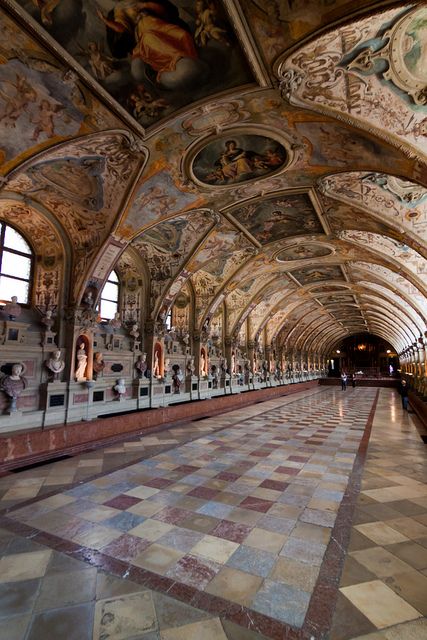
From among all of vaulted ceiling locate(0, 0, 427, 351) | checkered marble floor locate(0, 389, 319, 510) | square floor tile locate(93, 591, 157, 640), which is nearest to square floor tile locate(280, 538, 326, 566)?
square floor tile locate(93, 591, 157, 640)

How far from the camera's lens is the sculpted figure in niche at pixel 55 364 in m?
9.12

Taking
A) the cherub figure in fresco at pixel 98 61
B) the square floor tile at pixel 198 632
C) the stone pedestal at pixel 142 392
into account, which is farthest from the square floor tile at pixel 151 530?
the stone pedestal at pixel 142 392

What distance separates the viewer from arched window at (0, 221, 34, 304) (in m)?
9.27

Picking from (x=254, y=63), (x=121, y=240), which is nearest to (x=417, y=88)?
(x=254, y=63)

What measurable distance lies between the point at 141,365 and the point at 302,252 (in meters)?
9.07

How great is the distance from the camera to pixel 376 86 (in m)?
5.21

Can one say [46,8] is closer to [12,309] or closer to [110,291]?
[12,309]

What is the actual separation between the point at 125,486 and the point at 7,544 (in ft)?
6.75

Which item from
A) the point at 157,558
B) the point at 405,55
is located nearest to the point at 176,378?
the point at 157,558

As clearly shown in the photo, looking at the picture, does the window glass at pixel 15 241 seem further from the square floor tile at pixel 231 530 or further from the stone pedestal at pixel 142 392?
the square floor tile at pixel 231 530

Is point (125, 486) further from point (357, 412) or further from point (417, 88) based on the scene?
point (357, 412)

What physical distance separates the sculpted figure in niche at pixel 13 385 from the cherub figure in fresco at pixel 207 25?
804cm

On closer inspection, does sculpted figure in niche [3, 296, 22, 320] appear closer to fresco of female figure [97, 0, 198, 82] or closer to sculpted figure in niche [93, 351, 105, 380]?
sculpted figure in niche [93, 351, 105, 380]

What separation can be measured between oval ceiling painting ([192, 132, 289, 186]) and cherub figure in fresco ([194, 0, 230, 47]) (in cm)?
216
